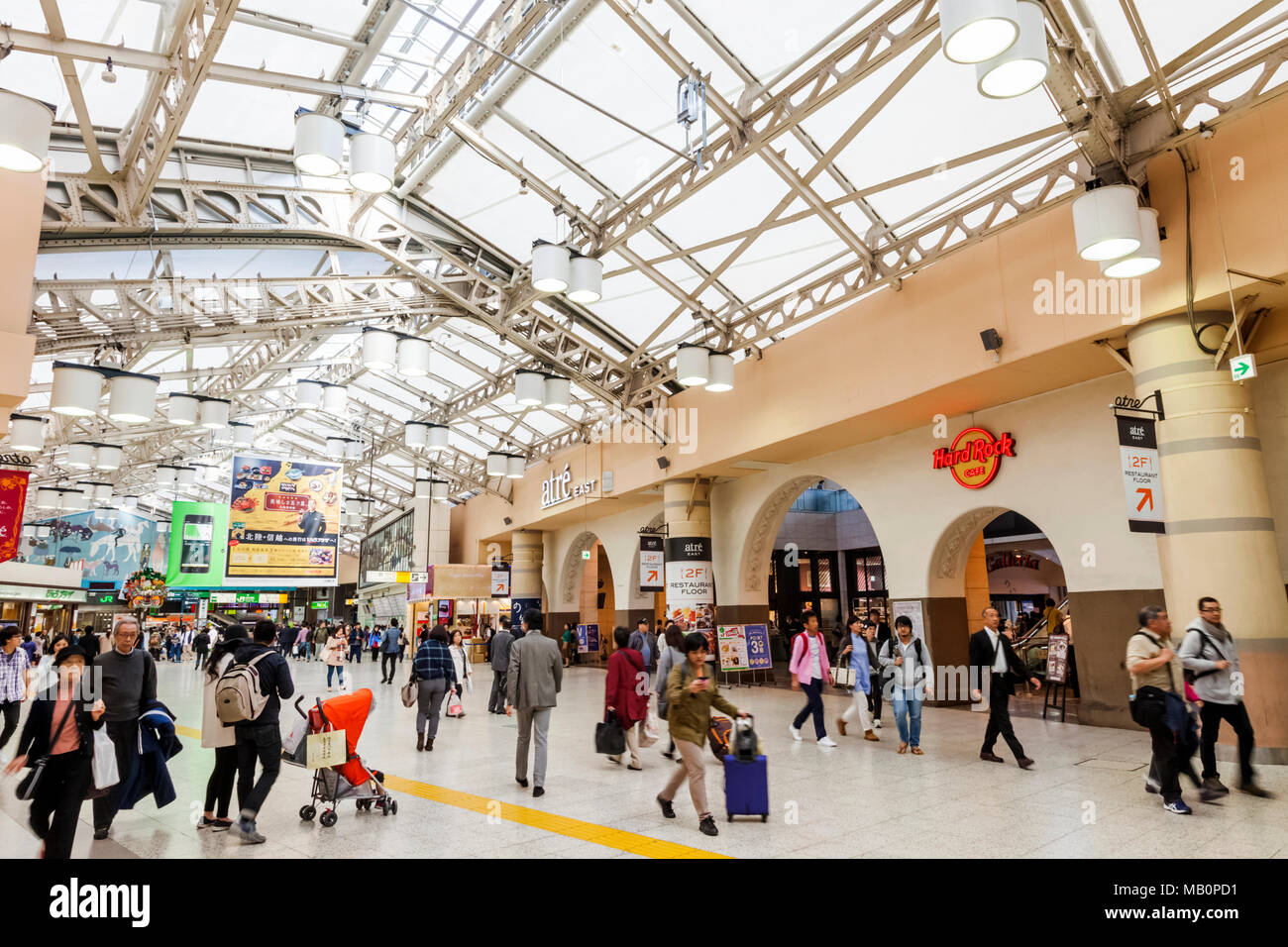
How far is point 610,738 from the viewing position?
256 inches

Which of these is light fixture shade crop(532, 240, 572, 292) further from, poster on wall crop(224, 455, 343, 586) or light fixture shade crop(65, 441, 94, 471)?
light fixture shade crop(65, 441, 94, 471)

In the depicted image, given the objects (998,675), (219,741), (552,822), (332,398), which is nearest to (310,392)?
(332,398)

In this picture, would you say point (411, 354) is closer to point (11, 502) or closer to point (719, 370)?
point (719, 370)

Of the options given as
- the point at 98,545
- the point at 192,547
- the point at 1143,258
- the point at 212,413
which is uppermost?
the point at 212,413

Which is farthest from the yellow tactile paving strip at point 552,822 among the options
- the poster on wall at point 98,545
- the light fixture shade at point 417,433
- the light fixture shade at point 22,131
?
the poster on wall at point 98,545

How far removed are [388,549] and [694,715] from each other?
3080 cm

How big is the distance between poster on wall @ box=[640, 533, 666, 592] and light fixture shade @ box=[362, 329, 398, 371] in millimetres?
7244

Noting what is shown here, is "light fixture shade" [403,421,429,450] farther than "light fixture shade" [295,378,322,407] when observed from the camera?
Yes

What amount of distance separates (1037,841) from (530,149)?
9.89m

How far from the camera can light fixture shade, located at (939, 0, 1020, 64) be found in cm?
407

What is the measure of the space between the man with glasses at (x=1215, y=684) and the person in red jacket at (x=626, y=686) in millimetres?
4460

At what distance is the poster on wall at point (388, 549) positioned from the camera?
28.8 meters

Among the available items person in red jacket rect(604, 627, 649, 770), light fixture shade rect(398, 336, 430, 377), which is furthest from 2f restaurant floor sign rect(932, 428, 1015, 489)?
light fixture shade rect(398, 336, 430, 377)
